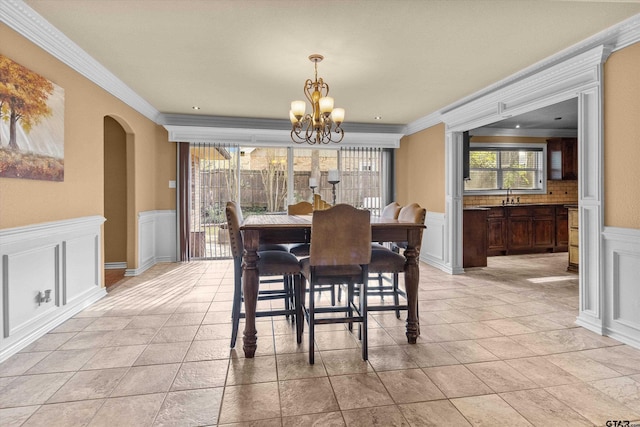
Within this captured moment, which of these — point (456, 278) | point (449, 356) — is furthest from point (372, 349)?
point (456, 278)

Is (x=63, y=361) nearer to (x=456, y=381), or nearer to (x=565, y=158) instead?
(x=456, y=381)

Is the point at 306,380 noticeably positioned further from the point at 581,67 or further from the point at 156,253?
the point at 156,253

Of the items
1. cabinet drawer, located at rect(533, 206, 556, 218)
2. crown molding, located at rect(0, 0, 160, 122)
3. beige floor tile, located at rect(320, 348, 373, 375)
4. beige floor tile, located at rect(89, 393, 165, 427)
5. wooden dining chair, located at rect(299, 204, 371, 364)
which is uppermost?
crown molding, located at rect(0, 0, 160, 122)

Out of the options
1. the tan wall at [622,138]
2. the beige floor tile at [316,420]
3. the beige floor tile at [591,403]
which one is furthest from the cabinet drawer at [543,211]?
the beige floor tile at [316,420]

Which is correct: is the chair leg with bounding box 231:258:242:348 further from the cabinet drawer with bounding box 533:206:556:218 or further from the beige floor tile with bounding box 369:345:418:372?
the cabinet drawer with bounding box 533:206:556:218

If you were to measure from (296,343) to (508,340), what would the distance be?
1.60m

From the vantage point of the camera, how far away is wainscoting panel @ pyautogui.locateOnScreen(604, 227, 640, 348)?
2574 millimetres

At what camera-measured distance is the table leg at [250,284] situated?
241 cm

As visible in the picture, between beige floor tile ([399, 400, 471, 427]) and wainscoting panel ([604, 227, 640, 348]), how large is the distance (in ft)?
5.82

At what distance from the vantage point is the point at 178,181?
586cm

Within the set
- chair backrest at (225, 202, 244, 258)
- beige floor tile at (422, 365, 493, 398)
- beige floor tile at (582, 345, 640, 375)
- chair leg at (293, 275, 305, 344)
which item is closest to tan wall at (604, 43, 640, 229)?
beige floor tile at (582, 345, 640, 375)

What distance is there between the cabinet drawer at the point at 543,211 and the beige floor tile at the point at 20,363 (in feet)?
23.4

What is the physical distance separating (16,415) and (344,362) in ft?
5.79

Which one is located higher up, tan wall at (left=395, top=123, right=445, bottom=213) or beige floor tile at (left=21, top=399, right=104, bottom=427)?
tan wall at (left=395, top=123, right=445, bottom=213)
